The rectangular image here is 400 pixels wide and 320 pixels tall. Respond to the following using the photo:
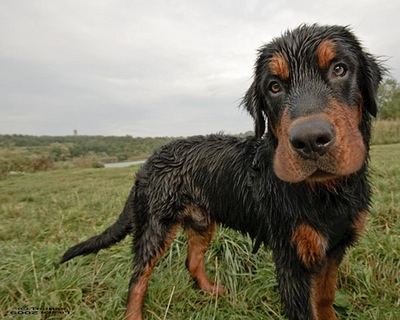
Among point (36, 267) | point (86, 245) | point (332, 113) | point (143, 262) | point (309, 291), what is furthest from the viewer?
point (36, 267)

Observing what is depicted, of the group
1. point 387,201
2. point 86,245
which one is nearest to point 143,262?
point 86,245

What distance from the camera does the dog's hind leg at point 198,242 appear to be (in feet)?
9.73

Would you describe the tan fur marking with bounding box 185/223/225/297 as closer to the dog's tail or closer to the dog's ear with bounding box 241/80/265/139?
the dog's tail

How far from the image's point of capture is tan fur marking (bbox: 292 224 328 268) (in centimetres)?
193

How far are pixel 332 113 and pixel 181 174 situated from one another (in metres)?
1.56

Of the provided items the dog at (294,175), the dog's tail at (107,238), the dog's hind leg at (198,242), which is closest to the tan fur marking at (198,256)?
the dog's hind leg at (198,242)

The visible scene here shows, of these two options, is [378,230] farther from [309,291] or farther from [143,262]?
[143,262]

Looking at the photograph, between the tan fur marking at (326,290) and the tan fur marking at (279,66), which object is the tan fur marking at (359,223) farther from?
the tan fur marking at (279,66)

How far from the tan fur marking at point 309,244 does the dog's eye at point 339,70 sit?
0.99 metres

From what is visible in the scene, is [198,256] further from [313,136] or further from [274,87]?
[313,136]

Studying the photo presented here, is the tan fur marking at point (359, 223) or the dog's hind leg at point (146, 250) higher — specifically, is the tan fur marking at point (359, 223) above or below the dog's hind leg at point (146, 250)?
above

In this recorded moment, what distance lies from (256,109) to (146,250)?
5.40 ft

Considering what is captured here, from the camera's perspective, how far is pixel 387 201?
4664 mm

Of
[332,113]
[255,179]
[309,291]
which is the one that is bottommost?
[309,291]
